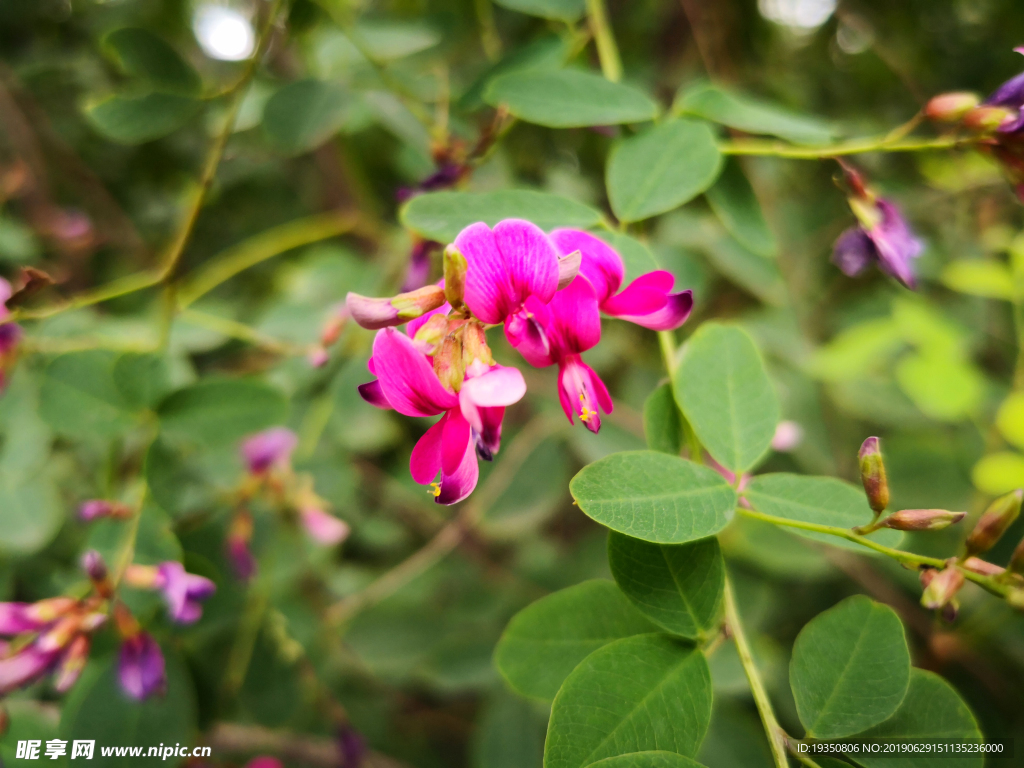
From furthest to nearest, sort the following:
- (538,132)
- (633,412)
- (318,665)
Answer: (538,132), (633,412), (318,665)

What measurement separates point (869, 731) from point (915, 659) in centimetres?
104

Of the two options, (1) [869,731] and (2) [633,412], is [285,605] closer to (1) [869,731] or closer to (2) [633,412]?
(2) [633,412]

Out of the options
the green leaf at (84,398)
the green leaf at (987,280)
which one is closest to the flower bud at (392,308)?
the green leaf at (84,398)

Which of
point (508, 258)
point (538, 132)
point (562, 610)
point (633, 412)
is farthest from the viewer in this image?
point (538, 132)

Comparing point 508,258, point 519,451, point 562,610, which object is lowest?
point 519,451

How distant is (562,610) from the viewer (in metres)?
0.70

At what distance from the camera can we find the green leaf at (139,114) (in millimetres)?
900

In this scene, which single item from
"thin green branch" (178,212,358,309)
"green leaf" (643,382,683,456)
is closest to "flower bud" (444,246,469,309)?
"green leaf" (643,382,683,456)

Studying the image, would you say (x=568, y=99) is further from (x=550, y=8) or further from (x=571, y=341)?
(x=571, y=341)

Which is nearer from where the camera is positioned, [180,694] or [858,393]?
[180,694]

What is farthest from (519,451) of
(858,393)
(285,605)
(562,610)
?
(858,393)

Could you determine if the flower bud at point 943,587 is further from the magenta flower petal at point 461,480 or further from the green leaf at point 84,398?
the green leaf at point 84,398

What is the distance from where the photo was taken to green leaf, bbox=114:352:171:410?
901 millimetres

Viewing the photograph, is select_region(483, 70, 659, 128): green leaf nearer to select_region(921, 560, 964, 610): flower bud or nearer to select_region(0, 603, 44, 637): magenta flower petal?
select_region(921, 560, 964, 610): flower bud
